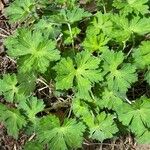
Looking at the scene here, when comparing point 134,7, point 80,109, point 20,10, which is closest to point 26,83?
point 80,109

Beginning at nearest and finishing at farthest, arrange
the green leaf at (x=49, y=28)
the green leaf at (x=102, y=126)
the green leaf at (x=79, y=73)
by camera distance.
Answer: the green leaf at (x=79, y=73) < the green leaf at (x=102, y=126) < the green leaf at (x=49, y=28)

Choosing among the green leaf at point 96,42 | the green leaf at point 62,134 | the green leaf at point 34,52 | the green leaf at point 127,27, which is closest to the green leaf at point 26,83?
the green leaf at point 34,52

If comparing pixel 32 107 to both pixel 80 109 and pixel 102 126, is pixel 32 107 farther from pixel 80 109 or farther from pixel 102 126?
pixel 102 126

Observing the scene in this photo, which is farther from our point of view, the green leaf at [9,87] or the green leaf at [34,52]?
the green leaf at [9,87]

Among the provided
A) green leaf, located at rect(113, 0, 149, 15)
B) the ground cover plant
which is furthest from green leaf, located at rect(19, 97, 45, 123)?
green leaf, located at rect(113, 0, 149, 15)

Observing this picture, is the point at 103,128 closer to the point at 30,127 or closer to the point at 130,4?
the point at 30,127

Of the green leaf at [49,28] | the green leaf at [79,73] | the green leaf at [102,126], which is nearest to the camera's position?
the green leaf at [79,73]

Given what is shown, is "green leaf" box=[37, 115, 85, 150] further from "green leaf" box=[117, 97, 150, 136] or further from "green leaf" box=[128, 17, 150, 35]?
"green leaf" box=[128, 17, 150, 35]

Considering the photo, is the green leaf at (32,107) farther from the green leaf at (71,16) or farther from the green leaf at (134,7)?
the green leaf at (134,7)
